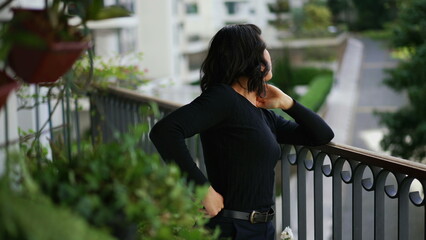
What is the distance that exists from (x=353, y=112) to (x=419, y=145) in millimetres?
9448

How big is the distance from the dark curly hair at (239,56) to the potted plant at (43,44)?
780 millimetres

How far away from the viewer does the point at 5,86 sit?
132 cm

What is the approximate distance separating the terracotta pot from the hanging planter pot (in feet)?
0.10

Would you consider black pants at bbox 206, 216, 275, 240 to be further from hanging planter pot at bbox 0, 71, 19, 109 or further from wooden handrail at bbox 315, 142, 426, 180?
hanging planter pot at bbox 0, 71, 19, 109

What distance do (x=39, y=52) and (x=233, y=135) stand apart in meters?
0.97

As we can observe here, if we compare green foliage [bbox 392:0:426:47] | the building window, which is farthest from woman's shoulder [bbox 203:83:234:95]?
the building window

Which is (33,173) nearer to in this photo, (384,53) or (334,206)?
(334,206)

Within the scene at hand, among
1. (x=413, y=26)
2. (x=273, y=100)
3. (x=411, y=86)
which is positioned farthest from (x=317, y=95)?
(x=273, y=100)

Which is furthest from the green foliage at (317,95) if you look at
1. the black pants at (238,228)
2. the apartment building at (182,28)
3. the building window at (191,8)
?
the building window at (191,8)

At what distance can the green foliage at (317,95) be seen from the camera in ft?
50.6

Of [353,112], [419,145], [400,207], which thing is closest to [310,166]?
[400,207]

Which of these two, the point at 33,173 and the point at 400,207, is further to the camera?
the point at 400,207

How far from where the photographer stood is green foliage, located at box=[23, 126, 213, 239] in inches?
46.9

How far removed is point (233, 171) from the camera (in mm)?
2156
